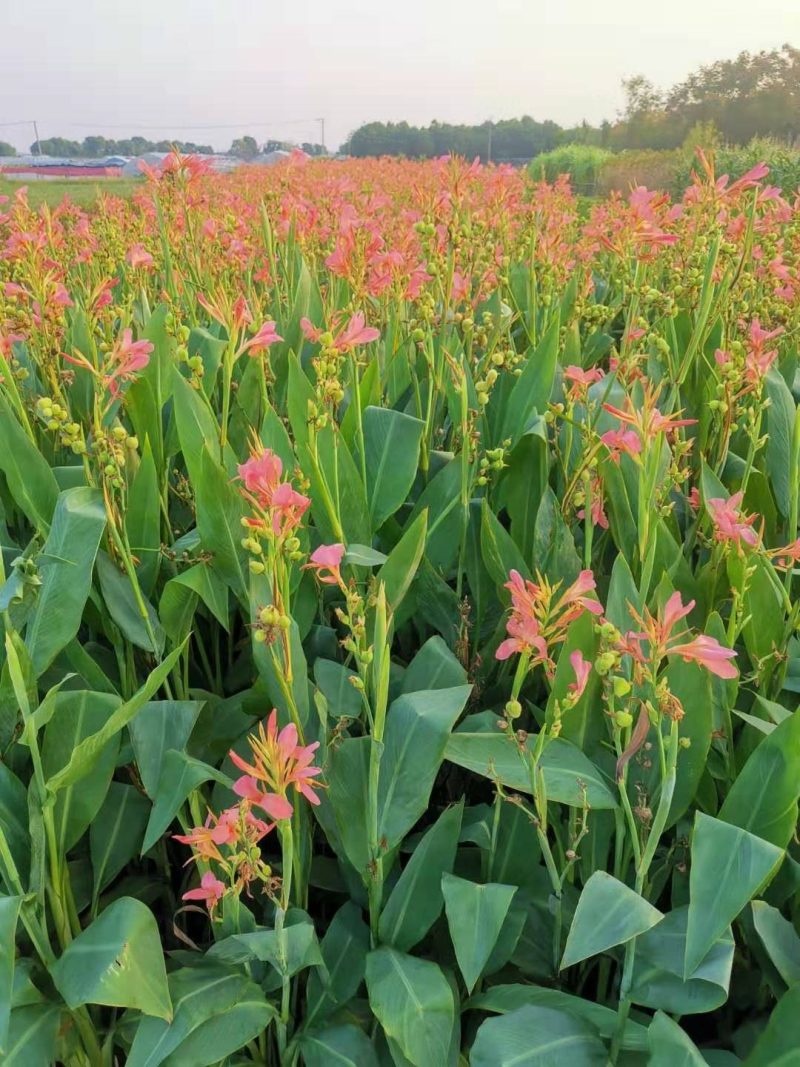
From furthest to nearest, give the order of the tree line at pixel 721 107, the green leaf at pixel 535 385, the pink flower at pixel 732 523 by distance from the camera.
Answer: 1. the tree line at pixel 721 107
2. the green leaf at pixel 535 385
3. the pink flower at pixel 732 523

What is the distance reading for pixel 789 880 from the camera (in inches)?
37.5

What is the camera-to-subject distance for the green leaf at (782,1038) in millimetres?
756

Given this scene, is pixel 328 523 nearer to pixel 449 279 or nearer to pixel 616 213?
pixel 449 279

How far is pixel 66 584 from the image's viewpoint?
1.01 m

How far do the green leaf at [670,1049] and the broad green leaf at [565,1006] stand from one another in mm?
68

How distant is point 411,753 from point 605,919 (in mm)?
271

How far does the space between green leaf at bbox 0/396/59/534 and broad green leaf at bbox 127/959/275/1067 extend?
0.71m

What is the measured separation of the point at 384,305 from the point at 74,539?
1173mm

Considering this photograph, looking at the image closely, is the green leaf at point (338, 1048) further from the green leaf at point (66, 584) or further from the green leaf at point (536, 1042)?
the green leaf at point (66, 584)

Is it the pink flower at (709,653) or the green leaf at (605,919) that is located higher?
the pink flower at (709,653)

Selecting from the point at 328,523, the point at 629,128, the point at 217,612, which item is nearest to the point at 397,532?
the point at 328,523

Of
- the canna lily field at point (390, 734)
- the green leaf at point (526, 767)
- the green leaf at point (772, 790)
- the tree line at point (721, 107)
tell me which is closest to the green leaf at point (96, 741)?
the canna lily field at point (390, 734)

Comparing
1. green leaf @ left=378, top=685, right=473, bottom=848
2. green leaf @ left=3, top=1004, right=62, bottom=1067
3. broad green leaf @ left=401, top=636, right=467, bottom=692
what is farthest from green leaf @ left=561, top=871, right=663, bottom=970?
green leaf @ left=3, top=1004, right=62, bottom=1067

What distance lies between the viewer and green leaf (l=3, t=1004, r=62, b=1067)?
83 cm
